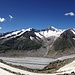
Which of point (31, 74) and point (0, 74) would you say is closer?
point (0, 74)

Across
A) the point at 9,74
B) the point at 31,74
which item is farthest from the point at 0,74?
the point at 31,74

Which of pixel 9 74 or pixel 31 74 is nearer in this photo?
pixel 9 74

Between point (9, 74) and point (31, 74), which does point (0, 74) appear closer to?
point (9, 74)
